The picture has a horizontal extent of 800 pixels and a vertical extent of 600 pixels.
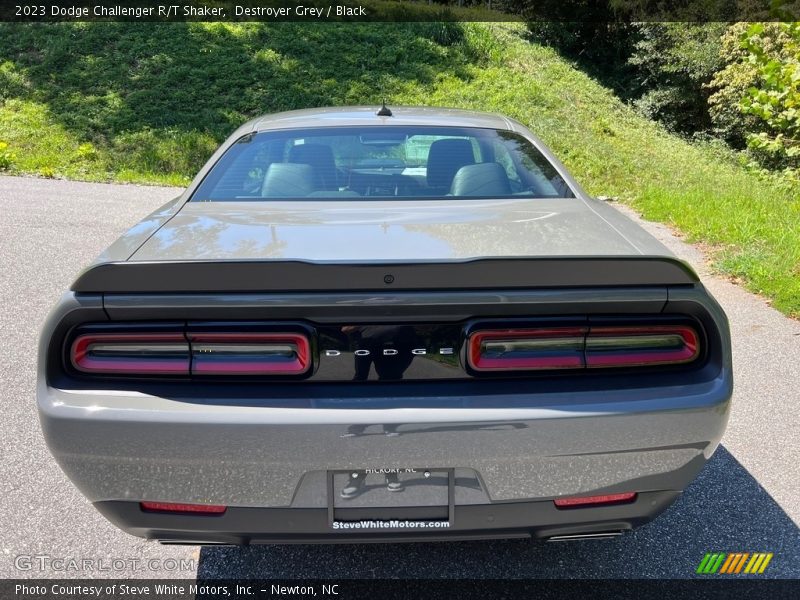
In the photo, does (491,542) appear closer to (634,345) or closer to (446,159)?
(634,345)

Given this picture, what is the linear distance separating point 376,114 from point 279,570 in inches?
84.6

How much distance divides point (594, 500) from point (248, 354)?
3.52ft

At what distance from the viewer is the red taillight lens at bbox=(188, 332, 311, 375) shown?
6.34ft

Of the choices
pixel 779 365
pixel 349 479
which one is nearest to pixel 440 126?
pixel 349 479

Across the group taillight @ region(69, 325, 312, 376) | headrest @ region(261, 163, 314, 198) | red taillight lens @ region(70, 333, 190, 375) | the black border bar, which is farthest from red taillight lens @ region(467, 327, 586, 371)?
the black border bar

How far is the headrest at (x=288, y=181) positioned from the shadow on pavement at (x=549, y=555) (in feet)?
4.59

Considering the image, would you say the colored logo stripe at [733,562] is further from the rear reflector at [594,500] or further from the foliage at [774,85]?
the foliage at [774,85]

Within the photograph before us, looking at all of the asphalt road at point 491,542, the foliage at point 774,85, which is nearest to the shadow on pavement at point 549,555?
the asphalt road at point 491,542

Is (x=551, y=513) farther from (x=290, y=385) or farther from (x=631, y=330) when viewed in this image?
(x=290, y=385)

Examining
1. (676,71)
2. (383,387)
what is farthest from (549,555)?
(676,71)

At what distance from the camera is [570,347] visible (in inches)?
78.2

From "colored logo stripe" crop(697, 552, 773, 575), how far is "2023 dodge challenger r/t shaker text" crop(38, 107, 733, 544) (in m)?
0.63

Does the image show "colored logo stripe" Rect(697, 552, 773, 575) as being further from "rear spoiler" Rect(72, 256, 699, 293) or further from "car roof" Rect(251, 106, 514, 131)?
"car roof" Rect(251, 106, 514, 131)

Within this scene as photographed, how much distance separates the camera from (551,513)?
2.01 m
